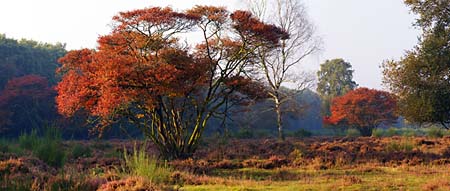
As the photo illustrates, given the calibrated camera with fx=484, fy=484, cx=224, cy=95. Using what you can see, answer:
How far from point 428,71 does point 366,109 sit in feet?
82.2

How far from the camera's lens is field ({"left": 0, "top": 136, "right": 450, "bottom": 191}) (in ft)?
28.4

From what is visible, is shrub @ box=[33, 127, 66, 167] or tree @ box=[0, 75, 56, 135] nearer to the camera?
shrub @ box=[33, 127, 66, 167]

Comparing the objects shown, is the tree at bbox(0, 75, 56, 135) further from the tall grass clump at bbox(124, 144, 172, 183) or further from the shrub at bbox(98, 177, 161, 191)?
the shrub at bbox(98, 177, 161, 191)

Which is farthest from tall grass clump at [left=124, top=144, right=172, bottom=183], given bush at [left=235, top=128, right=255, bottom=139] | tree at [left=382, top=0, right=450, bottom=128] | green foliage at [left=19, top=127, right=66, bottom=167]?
bush at [left=235, top=128, right=255, bottom=139]

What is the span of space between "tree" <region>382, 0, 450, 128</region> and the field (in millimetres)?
1783

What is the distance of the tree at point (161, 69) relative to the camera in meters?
15.8

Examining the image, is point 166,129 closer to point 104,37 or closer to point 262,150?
point 104,37

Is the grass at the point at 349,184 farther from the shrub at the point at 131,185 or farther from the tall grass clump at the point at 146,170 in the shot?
the shrub at the point at 131,185

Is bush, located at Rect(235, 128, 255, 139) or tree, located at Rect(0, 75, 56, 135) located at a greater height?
tree, located at Rect(0, 75, 56, 135)

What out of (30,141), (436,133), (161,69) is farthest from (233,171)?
(436,133)

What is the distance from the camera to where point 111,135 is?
1741 inches

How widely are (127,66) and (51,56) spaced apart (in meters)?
40.3

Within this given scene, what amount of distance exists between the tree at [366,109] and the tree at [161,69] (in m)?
27.3

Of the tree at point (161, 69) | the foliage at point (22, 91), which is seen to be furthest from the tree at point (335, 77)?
the tree at point (161, 69)
